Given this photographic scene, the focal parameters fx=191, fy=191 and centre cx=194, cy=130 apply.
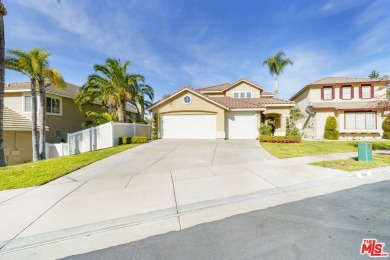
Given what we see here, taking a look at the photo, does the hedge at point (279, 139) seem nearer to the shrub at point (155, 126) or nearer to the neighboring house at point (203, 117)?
the neighboring house at point (203, 117)

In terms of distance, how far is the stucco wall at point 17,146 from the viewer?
15109 millimetres

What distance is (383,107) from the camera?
12.5 meters

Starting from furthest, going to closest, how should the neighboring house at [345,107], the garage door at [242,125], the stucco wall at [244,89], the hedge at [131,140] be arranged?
the stucco wall at [244,89] < the neighboring house at [345,107] < the garage door at [242,125] < the hedge at [131,140]

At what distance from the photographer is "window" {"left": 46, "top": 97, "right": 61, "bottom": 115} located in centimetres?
1789

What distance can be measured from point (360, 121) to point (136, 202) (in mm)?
26693

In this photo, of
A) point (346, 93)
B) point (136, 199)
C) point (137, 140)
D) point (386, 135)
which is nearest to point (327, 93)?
point (346, 93)

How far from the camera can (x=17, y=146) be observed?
15.7 meters

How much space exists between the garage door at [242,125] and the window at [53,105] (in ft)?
56.1

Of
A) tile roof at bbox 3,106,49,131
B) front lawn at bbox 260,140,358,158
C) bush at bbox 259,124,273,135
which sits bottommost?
front lawn at bbox 260,140,358,158

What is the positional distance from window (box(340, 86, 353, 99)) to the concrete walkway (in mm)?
19186

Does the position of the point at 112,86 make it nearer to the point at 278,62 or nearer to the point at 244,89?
the point at 244,89

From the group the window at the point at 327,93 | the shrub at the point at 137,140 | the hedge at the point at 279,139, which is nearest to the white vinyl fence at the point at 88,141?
the shrub at the point at 137,140

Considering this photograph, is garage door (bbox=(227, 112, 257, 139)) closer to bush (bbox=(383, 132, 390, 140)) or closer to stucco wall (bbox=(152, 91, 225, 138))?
stucco wall (bbox=(152, 91, 225, 138))

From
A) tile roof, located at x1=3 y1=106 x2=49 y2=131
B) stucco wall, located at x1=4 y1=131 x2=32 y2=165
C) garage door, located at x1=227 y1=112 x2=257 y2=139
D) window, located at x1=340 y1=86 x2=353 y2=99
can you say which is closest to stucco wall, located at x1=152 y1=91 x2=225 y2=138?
garage door, located at x1=227 y1=112 x2=257 y2=139
